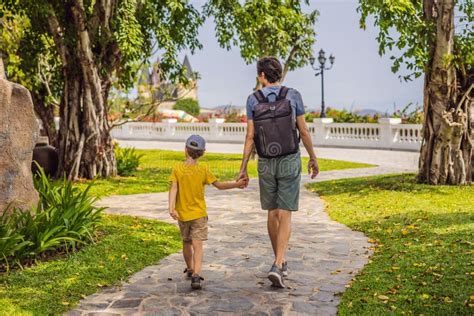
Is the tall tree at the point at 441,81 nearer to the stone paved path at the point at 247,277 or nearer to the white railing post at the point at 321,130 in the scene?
the stone paved path at the point at 247,277

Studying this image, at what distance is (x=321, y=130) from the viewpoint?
1331 inches

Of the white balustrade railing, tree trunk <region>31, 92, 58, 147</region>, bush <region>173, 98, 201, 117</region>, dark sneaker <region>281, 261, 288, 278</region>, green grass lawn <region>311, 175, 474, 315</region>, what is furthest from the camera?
bush <region>173, 98, 201, 117</region>

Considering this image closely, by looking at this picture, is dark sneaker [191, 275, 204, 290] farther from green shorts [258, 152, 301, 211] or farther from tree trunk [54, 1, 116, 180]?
tree trunk [54, 1, 116, 180]

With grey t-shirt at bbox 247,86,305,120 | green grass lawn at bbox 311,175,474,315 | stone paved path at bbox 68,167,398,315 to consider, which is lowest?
stone paved path at bbox 68,167,398,315

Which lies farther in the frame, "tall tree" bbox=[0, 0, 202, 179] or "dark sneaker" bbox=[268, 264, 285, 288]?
"tall tree" bbox=[0, 0, 202, 179]

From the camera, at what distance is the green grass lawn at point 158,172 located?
14.7 m

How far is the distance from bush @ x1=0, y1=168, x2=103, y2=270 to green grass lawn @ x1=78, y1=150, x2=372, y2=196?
5.95 feet

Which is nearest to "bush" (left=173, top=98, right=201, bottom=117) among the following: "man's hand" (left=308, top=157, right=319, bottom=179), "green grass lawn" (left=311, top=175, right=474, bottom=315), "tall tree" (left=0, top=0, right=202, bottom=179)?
"tall tree" (left=0, top=0, right=202, bottom=179)

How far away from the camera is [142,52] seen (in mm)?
17422

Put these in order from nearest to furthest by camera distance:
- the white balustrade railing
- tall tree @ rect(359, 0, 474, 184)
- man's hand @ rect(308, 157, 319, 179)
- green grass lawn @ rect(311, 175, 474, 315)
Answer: green grass lawn @ rect(311, 175, 474, 315), man's hand @ rect(308, 157, 319, 179), tall tree @ rect(359, 0, 474, 184), the white balustrade railing

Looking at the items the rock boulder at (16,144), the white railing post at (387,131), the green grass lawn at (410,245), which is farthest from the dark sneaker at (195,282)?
the white railing post at (387,131)

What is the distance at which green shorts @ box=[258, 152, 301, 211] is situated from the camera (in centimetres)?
604

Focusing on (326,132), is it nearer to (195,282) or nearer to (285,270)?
(285,270)

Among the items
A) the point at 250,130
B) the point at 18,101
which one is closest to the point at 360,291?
the point at 250,130
